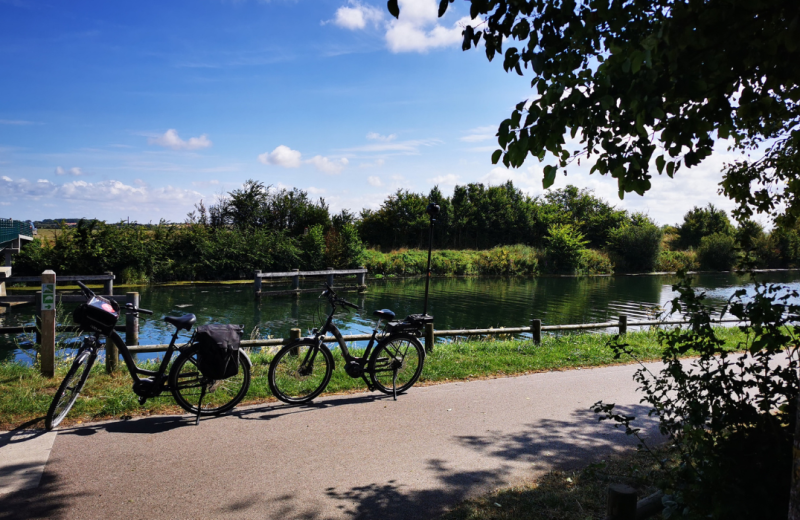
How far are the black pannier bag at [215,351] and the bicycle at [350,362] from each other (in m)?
0.76

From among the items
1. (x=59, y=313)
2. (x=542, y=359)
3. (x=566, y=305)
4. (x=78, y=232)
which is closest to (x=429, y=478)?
(x=542, y=359)

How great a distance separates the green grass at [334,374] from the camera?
4984 millimetres

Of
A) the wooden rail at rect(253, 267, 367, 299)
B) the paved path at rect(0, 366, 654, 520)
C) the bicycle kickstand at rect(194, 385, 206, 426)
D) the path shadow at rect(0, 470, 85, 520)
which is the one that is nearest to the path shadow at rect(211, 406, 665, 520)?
the paved path at rect(0, 366, 654, 520)

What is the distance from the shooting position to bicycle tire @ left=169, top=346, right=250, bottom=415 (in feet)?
16.2

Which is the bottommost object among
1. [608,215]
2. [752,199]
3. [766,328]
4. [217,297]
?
[217,297]

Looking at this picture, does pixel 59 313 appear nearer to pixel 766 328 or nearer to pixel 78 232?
pixel 766 328

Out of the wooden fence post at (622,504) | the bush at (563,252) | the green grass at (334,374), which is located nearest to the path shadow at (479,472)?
the wooden fence post at (622,504)

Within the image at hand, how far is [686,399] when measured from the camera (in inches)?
108

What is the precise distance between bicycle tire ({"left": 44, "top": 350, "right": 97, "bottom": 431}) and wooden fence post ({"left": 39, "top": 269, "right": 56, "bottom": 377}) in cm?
139

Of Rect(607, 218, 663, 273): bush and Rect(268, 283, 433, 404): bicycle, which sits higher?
Rect(607, 218, 663, 273): bush

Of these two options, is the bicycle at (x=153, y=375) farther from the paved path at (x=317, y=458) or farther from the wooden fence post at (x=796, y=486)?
the wooden fence post at (x=796, y=486)

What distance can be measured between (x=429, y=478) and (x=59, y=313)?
6.44 m

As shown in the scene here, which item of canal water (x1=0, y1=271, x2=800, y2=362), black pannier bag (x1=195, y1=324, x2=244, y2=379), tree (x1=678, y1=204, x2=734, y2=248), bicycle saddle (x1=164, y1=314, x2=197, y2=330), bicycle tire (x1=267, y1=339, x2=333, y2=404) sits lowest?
canal water (x1=0, y1=271, x2=800, y2=362)

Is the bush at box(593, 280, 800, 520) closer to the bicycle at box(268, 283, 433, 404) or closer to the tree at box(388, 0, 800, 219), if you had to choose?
the tree at box(388, 0, 800, 219)
